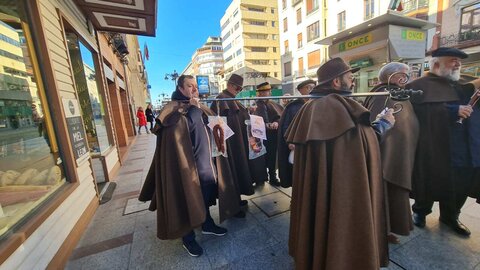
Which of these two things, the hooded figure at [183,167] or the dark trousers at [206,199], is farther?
the dark trousers at [206,199]

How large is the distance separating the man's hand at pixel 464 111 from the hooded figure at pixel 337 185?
130 centimetres

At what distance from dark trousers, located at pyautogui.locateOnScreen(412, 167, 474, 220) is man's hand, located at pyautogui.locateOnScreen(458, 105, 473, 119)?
601mm

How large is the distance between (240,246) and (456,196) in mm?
2416

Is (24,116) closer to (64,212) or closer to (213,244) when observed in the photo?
(64,212)

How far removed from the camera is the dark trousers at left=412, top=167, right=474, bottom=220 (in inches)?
92.7

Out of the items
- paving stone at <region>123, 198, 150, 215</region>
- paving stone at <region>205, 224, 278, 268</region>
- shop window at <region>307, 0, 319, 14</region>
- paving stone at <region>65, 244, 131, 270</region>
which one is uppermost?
shop window at <region>307, 0, 319, 14</region>

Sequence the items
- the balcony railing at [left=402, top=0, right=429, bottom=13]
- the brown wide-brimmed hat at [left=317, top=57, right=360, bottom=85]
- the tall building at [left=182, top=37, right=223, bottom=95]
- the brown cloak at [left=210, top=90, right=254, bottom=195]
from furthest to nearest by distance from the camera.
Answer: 1. the tall building at [left=182, top=37, right=223, bottom=95]
2. the balcony railing at [left=402, top=0, right=429, bottom=13]
3. the brown cloak at [left=210, top=90, right=254, bottom=195]
4. the brown wide-brimmed hat at [left=317, top=57, right=360, bottom=85]

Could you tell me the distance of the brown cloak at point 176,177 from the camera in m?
2.17

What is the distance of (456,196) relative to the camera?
7.90 ft

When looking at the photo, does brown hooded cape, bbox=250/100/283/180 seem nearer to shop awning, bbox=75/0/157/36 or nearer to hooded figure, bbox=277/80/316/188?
hooded figure, bbox=277/80/316/188

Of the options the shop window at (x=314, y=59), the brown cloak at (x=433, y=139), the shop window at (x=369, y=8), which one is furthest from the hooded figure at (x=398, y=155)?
the shop window at (x=314, y=59)

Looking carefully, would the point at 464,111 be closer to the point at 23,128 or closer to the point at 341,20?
the point at 23,128

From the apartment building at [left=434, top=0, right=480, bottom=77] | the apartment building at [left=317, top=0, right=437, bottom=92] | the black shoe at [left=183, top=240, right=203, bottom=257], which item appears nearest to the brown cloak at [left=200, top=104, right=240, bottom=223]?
the black shoe at [left=183, top=240, right=203, bottom=257]

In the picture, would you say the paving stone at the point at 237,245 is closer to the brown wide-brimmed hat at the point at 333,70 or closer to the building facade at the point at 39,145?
the building facade at the point at 39,145
